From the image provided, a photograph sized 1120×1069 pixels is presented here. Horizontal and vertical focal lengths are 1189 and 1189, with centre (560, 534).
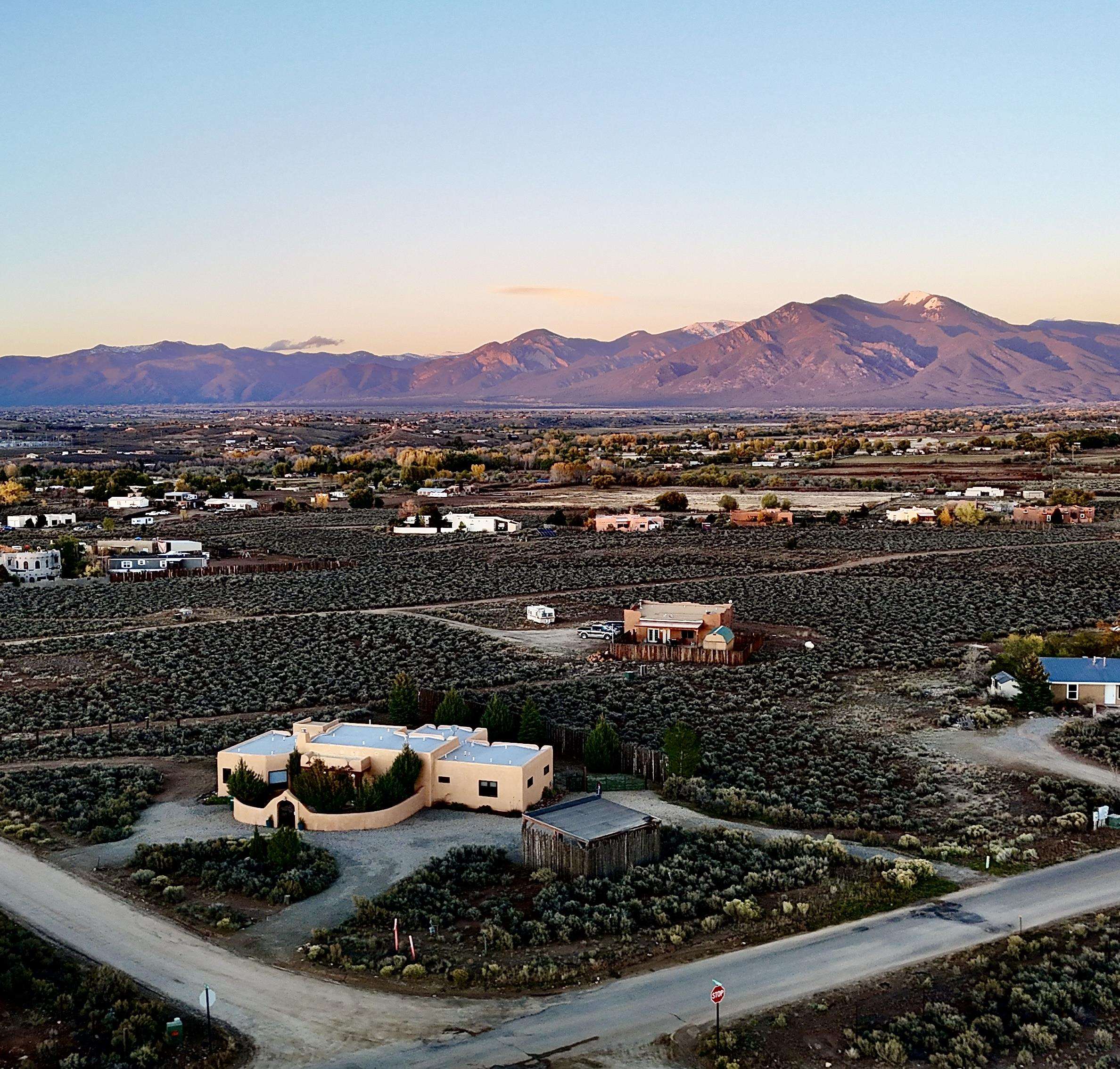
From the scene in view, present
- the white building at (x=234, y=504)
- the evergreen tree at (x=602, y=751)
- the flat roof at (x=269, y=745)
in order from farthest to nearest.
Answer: the white building at (x=234, y=504), the evergreen tree at (x=602, y=751), the flat roof at (x=269, y=745)

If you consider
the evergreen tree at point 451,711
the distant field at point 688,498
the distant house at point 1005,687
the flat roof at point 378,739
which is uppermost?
the flat roof at point 378,739

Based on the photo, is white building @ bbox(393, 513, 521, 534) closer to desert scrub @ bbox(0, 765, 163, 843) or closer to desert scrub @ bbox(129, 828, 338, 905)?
desert scrub @ bbox(0, 765, 163, 843)

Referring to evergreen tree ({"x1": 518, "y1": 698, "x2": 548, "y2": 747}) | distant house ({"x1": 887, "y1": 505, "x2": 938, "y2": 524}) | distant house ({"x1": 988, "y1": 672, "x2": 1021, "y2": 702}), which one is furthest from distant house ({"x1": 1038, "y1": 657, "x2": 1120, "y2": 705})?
distant house ({"x1": 887, "y1": 505, "x2": 938, "y2": 524})

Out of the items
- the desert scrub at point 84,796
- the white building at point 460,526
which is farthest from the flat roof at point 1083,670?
the white building at point 460,526

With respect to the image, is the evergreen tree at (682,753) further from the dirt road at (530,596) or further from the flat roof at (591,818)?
the dirt road at (530,596)

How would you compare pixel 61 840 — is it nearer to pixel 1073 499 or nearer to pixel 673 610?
pixel 673 610

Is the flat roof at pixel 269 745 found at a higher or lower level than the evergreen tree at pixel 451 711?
higher

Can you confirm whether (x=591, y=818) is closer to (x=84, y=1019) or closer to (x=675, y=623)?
(x=84, y=1019)

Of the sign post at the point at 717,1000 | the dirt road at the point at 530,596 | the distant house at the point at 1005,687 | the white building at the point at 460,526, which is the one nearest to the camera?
the sign post at the point at 717,1000

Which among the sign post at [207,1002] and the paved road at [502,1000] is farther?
the sign post at [207,1002]
